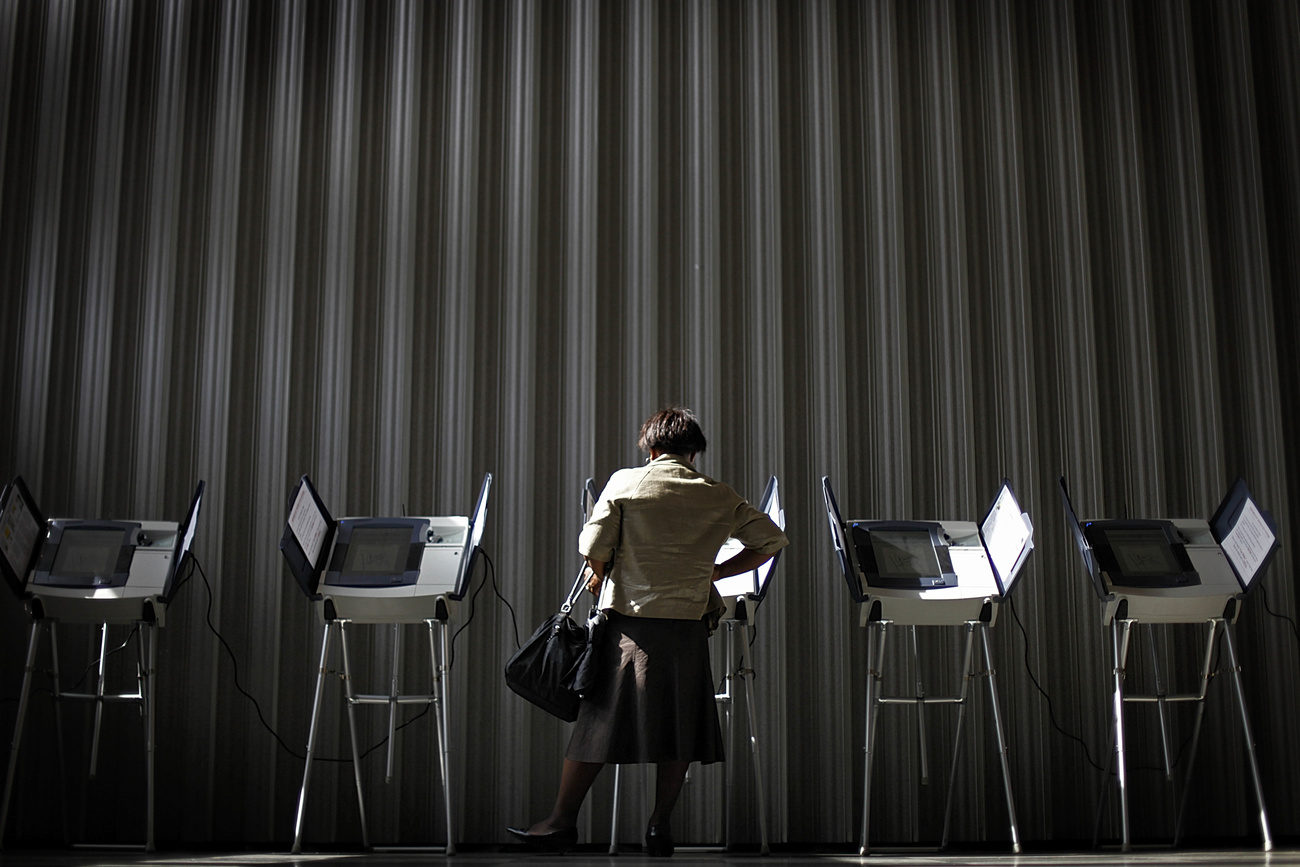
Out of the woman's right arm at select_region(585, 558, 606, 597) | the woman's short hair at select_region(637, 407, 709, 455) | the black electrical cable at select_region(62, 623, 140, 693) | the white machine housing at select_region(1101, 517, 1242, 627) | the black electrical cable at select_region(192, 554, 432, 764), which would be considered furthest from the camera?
the black electrical cable at select_region(192, 554, 432, 764)

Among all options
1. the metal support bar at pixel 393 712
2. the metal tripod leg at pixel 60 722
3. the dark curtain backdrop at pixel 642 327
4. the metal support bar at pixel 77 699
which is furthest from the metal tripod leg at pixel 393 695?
the metal tripod leg at pixel 60 722

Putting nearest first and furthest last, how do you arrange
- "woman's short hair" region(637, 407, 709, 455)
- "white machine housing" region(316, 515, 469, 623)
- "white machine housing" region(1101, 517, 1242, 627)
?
"woman's short hair" region(637, 407, 709, 455), "white machine housing" region(316, 515, 469, 623), "white machine housing" region(1101, 517, 1242, 627)

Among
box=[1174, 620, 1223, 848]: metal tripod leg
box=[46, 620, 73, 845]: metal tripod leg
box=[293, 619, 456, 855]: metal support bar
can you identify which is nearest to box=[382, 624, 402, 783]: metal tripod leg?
box=[293, 619, 456, 855]: metal support bar

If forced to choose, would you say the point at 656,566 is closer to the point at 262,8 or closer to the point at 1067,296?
the point at 1067,296

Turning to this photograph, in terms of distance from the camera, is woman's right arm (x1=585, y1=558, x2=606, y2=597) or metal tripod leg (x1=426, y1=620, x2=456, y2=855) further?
metal tripod leg (x1=426, y1=620, x2=456, y2=855)

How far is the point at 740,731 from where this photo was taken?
14.9ft

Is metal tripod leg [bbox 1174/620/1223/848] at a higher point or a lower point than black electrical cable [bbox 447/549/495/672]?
lower

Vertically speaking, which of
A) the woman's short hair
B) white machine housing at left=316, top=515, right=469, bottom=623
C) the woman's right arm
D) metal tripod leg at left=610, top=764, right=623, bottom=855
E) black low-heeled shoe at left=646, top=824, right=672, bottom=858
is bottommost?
metal tripod leg at left=610, top=764, right=623, bottom=855

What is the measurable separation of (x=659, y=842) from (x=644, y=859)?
0.66ft

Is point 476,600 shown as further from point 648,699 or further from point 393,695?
point 648,699

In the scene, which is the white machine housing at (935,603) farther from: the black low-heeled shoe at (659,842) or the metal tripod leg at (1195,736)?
the black low-heeled shoe at (659,842)

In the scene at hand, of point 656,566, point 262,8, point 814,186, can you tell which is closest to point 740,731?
point 656,566

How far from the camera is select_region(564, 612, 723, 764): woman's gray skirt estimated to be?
3098 mm

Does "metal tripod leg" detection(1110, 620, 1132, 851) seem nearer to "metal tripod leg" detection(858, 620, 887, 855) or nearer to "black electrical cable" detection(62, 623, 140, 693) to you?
"metal tripod leg" detection(858, 620, 887, 855)
